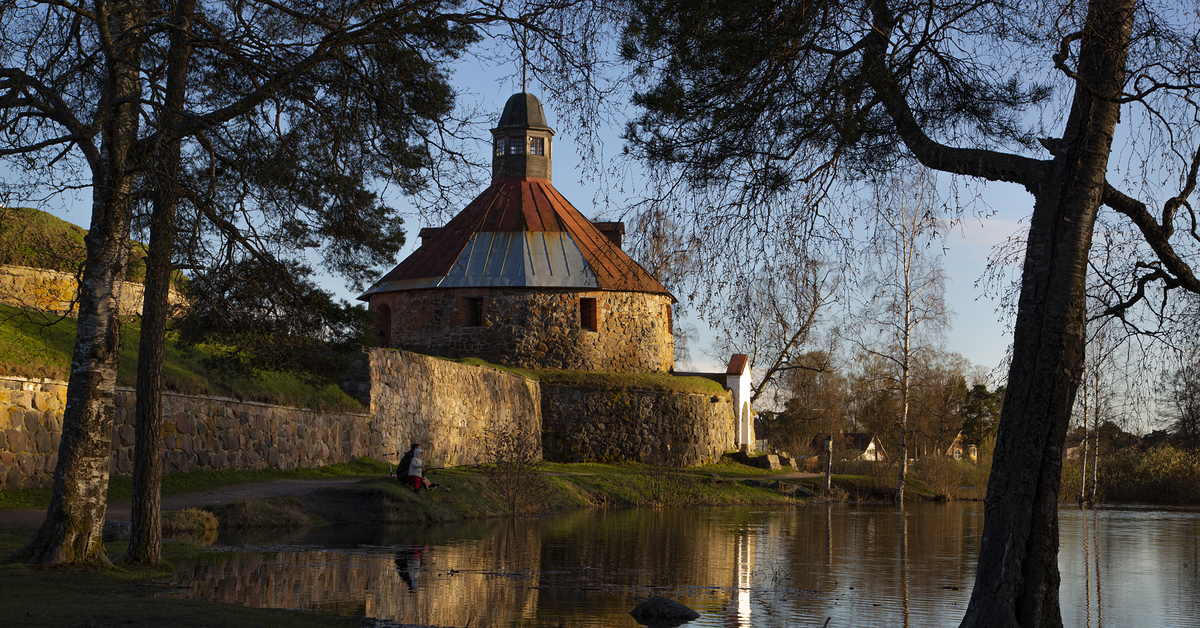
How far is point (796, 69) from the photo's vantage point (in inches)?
323

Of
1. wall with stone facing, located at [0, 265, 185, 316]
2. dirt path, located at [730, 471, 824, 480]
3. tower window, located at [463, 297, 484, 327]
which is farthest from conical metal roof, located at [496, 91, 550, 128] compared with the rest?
wall with stone facing, located at [0, 265, 185, 316]

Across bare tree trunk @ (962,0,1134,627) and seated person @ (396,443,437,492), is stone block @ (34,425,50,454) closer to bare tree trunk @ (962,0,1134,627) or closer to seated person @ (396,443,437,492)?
seated person @ (396,443,437,492)

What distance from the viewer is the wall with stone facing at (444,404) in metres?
23.5

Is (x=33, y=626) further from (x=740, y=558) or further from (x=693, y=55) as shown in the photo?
(x=740, y=558)

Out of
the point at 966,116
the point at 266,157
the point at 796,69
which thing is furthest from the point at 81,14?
the point at 966,116

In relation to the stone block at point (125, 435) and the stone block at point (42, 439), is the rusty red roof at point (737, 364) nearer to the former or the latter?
the stone block at point (125, 435)

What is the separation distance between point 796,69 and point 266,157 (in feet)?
15.2

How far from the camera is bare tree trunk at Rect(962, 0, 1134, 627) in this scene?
745 centimetres

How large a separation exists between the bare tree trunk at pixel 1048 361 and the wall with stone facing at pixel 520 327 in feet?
84.9

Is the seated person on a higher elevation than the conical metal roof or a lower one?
lower

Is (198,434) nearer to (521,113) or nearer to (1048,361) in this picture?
(1048,361)

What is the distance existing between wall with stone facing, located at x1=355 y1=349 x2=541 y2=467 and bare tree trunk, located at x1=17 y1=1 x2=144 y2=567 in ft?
44.4

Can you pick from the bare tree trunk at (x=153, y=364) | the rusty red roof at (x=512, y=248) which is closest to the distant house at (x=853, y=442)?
the rusty red roof at (x=512, y=248)

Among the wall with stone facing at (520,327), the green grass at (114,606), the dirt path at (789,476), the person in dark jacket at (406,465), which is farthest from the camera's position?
the wall with stone facing at (520,327)
